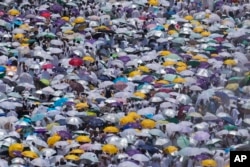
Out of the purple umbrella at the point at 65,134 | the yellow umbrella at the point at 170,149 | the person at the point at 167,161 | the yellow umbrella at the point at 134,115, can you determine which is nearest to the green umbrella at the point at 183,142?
the yellow umbrella at the point at 170,149

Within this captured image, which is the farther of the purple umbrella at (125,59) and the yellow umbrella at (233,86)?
the purple umbrella at (125,59)

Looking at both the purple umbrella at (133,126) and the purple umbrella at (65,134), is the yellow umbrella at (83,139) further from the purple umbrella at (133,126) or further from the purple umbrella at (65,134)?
the purple umbrella at (133,126)

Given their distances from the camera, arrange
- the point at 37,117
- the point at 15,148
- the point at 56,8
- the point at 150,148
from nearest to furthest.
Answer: the point at 15,148, the point at 150,148, the point at 37,117, the point at 56,8

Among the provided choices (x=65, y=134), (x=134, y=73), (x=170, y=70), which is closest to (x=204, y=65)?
(x=170, y=70)

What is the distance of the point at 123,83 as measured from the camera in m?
15.8

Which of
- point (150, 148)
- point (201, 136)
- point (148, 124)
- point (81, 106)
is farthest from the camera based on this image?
point (81, 106)

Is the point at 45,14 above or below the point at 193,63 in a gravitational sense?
above

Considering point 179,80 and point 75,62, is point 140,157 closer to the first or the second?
point 179,80

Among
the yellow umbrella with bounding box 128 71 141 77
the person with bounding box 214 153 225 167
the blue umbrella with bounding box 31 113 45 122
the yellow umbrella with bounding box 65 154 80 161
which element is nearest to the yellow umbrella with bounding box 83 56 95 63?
the yellow umbrella with bounding box 128 71 141 77

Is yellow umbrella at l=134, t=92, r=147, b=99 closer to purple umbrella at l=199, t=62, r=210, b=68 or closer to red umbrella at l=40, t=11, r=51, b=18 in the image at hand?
purple umbrella at l=199, t=62, r=210, b=68

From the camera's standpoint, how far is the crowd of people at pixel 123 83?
13.1m

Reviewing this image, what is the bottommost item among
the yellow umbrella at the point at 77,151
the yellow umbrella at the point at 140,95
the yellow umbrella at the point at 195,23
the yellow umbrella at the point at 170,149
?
the yellow umbrella at the point at 77,151

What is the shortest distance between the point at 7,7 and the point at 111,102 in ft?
22.5

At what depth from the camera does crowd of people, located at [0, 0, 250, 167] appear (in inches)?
516
